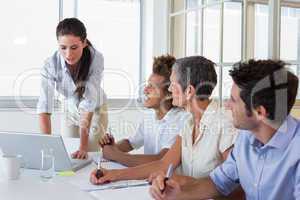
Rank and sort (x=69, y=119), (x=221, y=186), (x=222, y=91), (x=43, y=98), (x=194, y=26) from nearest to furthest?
1. (x=221, y=186)
2. (x=43, y=98)
3. (x=69, y=119)
4. (x=222, y=91)
5. (x=194, y=26)

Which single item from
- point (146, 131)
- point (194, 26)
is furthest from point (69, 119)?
point (194, 26)

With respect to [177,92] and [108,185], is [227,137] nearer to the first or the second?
[177,92]

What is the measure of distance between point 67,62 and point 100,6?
1.85 meters

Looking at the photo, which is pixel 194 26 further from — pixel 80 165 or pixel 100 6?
pixel 80 165

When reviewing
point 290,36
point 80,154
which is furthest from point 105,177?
point 290,36

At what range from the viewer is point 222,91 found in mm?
3006

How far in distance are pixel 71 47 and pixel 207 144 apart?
1.03 metres

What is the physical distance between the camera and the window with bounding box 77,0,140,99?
4.13 meters

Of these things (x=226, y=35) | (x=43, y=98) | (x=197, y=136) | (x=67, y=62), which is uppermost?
(x=226, y=35)

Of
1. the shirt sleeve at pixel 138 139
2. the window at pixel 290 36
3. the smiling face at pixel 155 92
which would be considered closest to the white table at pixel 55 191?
the smiling face at pixel 155 92

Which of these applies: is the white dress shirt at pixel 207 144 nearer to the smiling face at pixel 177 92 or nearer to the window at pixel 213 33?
the smiling face at pixel 177 92

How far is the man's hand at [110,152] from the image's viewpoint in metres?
2.05

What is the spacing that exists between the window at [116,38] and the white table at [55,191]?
8.71ft

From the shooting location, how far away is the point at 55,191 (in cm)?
140
